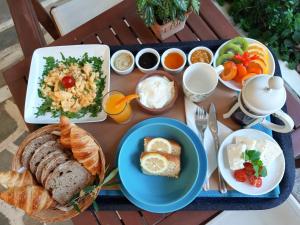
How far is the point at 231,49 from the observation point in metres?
1.28

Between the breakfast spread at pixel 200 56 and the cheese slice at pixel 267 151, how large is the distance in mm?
399

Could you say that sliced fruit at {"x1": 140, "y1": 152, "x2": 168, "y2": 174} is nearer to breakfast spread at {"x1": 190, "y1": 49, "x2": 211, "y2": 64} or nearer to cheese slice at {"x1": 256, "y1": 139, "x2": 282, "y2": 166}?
cheese slice at {"x1": 256, "y1": 139, "x2": 282, "y2": 166}

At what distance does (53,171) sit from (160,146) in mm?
375

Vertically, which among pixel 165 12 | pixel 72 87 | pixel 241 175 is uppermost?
pixel 165 12

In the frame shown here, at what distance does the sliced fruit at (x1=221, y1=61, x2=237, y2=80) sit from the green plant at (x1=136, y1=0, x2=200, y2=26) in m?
0.24

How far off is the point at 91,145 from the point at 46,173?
7.1 inches

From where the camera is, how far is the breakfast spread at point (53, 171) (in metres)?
1.01

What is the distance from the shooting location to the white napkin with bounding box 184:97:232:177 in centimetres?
116

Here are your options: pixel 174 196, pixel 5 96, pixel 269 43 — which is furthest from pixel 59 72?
pixel 269 43

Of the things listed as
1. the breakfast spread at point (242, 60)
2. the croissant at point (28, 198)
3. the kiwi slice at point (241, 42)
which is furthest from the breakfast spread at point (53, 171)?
the kiwi slice at point (241, 42)

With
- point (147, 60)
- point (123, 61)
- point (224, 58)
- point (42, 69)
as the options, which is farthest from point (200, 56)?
point (42, 69)

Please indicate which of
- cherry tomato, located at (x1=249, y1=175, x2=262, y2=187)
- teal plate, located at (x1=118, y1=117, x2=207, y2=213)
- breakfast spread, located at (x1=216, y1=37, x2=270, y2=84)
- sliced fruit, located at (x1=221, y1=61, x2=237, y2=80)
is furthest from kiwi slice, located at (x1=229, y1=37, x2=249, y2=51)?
cherry tomato, located at (x1=249, y1=175, x2=262, y2=187)

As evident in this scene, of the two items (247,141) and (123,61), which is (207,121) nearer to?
(247,141)

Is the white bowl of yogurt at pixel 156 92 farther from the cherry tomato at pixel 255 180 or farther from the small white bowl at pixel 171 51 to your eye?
the cherry tomato at pixel 255 180
